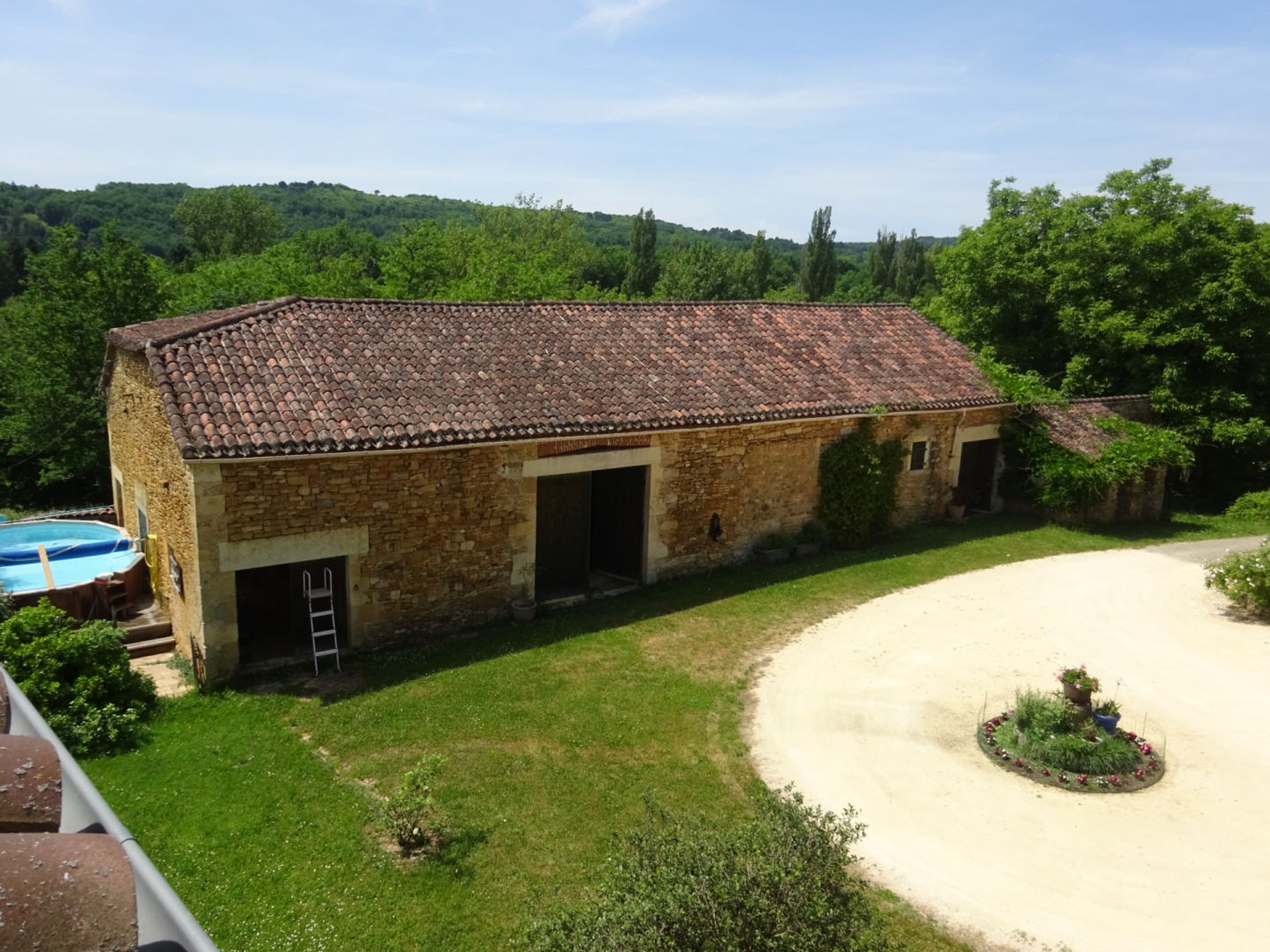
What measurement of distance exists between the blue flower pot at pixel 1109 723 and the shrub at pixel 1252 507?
56.7 feet

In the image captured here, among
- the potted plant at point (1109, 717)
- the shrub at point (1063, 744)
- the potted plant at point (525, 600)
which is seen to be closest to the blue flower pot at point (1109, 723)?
the potted plant at point (1109, 717)

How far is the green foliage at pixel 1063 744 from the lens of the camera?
34.6 ft

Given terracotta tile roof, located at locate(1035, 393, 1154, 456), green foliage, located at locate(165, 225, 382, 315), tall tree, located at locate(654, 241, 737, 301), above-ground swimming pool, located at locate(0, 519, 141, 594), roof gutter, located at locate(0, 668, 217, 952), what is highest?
tall tree, located at locate(654, 241, 737, 301)

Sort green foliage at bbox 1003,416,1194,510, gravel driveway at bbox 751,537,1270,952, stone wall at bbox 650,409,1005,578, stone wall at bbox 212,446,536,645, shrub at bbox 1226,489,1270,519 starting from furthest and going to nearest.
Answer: shrub at bbox 1226,489,1270,519 < green foliage at bbox 1003,416,1194,510 < stone wall at bbox 650,409,1005,578 < stone wall at bbox 212,446,536,645 < gravel driveway at bbox 751,537,1270,952

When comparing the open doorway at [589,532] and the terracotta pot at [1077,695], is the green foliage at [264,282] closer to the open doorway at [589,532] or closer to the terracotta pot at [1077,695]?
the open doorway at [589,532]

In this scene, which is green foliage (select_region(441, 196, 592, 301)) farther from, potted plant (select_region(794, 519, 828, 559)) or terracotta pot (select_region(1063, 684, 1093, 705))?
terracotta pot (select_region(1063, 684, 1093, 705))

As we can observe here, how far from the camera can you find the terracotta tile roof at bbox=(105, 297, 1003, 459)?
40.8ft

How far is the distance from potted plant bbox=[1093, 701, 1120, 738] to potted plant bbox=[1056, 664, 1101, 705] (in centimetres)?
30

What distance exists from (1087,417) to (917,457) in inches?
242

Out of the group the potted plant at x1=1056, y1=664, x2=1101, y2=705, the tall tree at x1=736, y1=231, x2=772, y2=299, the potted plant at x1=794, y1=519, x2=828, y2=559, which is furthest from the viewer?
the tall tree at x1=736, y1=231, x2=772, y2=299

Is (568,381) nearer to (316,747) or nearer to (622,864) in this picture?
(316,747)

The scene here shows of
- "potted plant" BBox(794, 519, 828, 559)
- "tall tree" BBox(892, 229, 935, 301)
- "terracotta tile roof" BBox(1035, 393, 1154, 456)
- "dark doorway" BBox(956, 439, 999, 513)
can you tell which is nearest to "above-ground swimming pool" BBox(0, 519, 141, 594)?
"potted plant" BBox(794, 519, 828, 559)

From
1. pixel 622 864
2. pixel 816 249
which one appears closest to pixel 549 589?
pixel 622 864

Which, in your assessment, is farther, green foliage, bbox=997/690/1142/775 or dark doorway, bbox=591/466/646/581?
dark doorway, bbox=591/466/646/581
